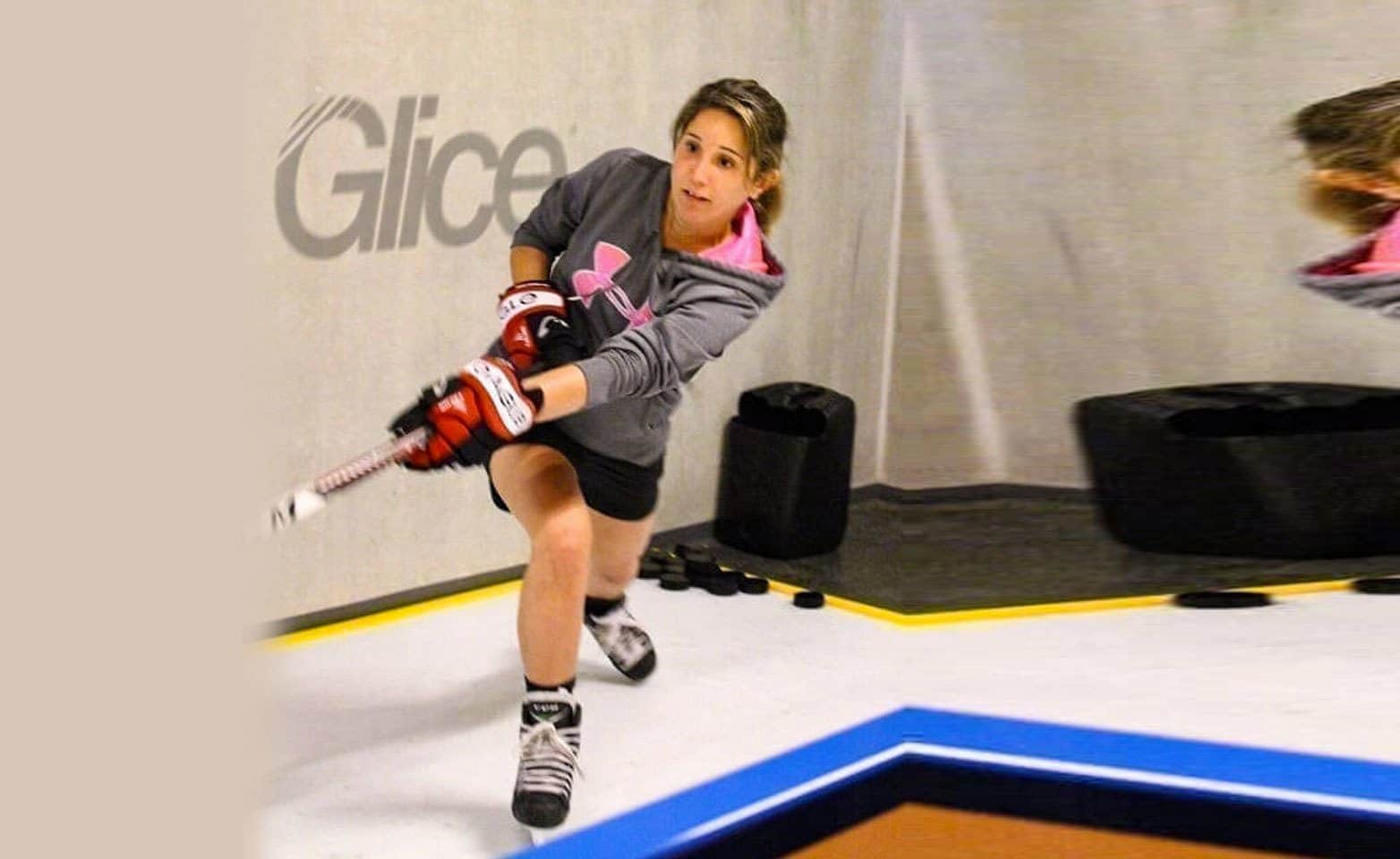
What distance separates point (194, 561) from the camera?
2.02 ft

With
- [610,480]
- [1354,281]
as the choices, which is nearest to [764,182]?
[610,480]

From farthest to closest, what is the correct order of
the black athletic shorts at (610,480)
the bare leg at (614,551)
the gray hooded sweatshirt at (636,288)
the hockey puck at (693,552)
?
the hockey puck at (693,552)
the bare leg at (614,551)
the black athletic shorts at (610,480)
the gray hooded sweatshirt at (636,288)

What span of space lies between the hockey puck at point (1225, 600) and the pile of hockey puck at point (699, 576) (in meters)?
0.81

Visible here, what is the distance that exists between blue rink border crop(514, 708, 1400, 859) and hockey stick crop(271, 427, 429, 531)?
0.54 metres

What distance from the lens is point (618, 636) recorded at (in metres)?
2.77

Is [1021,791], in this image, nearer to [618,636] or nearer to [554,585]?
[618,636]

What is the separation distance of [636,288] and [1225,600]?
5.47 feet

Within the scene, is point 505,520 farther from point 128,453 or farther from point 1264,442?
point 128,453

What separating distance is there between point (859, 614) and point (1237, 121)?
1.66 metres

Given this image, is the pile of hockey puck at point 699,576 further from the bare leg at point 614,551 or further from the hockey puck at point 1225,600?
the hockey puck at point 1225,600

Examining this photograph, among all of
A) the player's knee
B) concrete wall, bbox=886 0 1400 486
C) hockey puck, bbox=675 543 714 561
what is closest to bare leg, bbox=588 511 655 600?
the player's knee

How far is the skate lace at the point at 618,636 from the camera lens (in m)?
2.76

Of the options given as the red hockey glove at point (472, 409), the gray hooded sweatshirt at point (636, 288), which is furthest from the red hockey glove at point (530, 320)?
the red hockey glove at point (472, 409)

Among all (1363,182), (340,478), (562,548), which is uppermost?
(1363,182)
